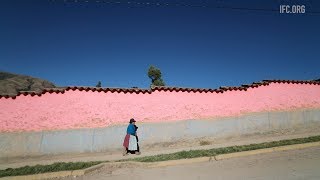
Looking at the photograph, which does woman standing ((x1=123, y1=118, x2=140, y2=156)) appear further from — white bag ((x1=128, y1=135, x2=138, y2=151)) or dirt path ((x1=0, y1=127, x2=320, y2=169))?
dirt path ((x1=0, y1=127, x2=320, y2=169))

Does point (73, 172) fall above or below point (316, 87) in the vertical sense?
below

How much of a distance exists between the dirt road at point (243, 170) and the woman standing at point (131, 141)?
369 centimetres

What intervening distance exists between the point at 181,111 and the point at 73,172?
664cm

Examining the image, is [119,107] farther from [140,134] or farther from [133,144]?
[133,144]

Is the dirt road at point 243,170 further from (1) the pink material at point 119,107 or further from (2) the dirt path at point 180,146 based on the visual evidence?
(1) the pink material at point 119,107

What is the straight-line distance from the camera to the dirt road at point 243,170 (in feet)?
24.9

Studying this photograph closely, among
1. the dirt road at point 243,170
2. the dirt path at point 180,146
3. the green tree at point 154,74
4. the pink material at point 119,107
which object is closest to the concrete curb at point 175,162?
the dirt road at point 243,170

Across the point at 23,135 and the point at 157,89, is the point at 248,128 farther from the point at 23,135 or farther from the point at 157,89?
the point at 23,135

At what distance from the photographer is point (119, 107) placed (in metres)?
14.6

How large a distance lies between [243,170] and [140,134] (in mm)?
6834

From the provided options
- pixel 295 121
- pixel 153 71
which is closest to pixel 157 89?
pixel 295 121

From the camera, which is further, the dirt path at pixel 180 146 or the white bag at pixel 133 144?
the white bag at pixel 133 144

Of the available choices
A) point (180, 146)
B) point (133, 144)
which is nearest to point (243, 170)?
point (133, 144)

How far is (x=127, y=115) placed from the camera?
14.5m
